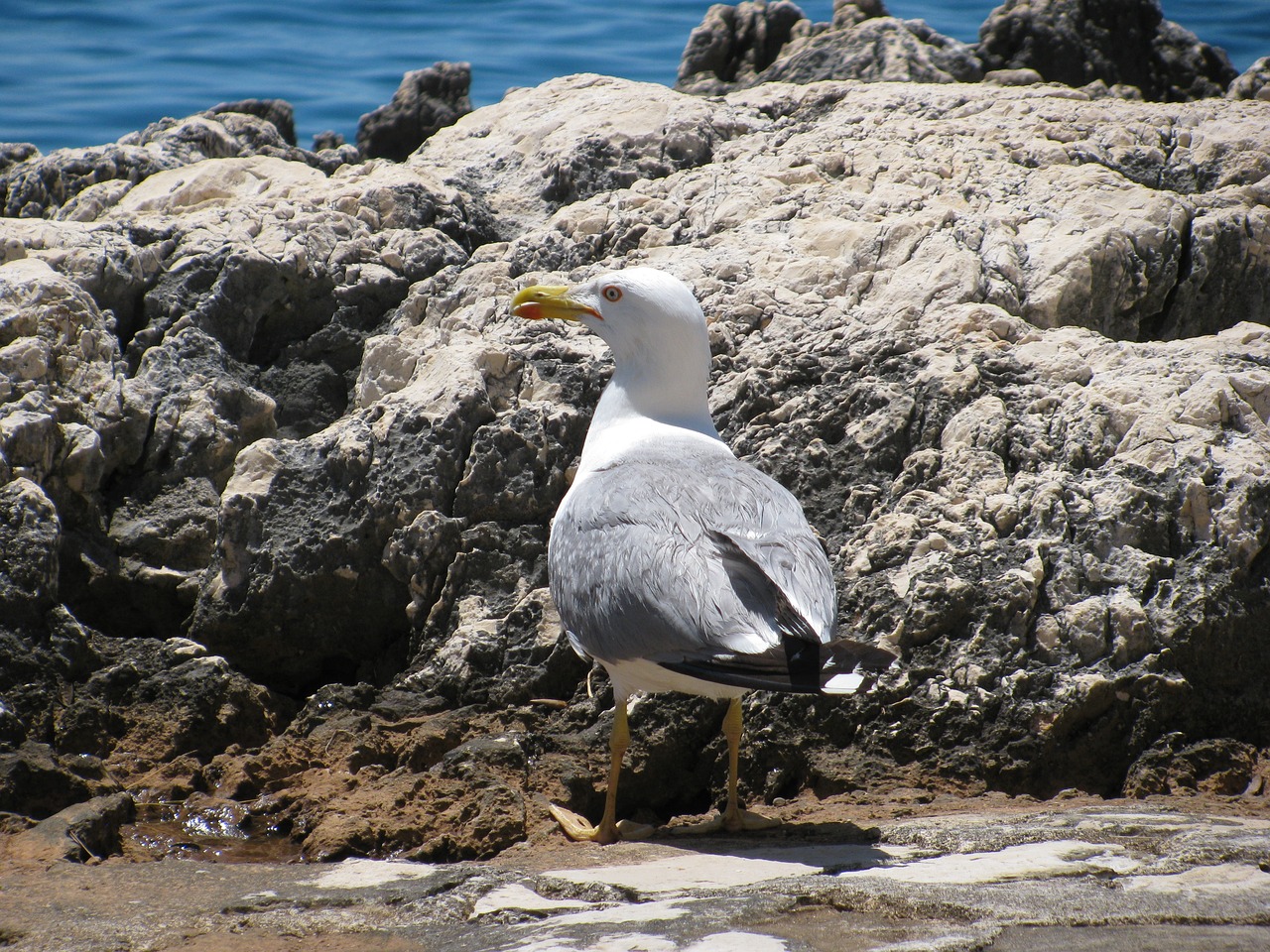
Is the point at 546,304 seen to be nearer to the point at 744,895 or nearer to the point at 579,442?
the point at 579,442

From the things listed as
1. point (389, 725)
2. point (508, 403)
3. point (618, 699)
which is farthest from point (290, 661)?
point (618, 699)

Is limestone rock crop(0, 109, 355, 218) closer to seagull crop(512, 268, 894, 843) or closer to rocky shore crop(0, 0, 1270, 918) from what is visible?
rocky shore crop(0, 0, 1270, 918)

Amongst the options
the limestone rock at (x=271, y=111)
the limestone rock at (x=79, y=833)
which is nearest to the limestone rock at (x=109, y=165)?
the limestone rock at (x=271, y=111)

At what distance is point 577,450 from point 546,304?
565mm

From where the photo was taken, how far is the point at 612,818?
3477mm

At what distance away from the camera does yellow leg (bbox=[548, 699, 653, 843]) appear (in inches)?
136

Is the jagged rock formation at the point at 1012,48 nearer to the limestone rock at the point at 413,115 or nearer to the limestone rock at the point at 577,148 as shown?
the limestone rock at the point at 413,115

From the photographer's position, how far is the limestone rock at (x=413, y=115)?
898cm

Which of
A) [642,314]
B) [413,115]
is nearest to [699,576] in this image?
[642,314]

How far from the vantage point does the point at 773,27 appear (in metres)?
9.23

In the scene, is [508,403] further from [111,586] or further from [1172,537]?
[1172,537]

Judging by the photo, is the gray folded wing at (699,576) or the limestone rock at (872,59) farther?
the limestone rock at (872,59)

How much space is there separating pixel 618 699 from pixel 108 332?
2.78m

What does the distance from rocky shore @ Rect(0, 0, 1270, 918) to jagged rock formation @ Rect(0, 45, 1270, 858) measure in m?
0.02
